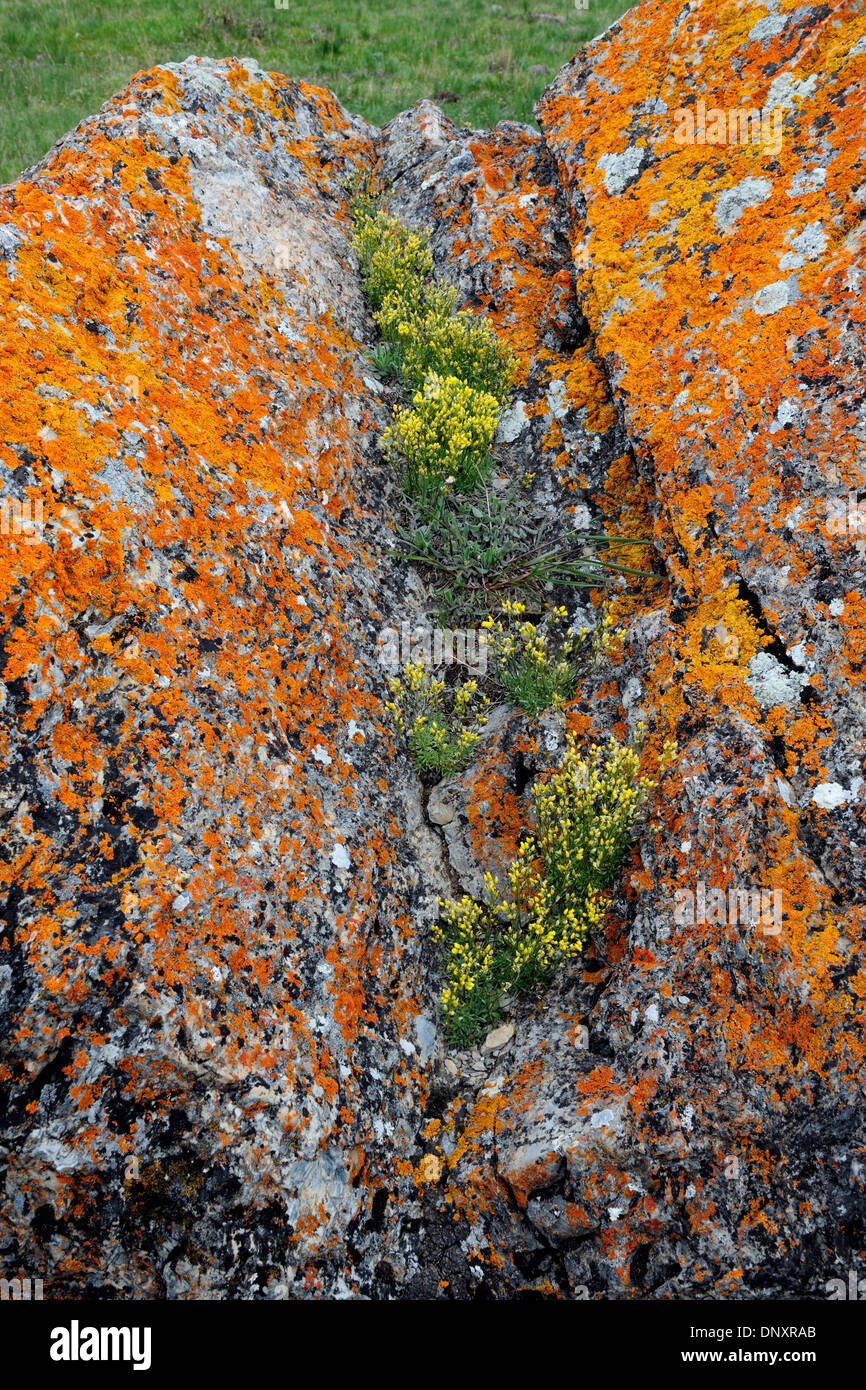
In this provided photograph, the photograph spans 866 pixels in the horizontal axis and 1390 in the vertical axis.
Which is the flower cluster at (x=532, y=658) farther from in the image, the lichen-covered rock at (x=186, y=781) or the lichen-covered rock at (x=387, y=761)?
the lichen-covered rock at (x=186, y=781)

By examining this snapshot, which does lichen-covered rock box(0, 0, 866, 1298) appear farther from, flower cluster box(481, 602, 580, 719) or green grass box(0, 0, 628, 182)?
green grass box(0, 0, 628, 182)

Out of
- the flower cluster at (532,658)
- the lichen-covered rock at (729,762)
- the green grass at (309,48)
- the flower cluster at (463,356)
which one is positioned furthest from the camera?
the green grass at (309,48)

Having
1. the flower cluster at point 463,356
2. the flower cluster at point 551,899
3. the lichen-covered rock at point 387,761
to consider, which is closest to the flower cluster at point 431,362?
the flower cluster at point 463,356

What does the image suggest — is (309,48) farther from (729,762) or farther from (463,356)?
(729,762)

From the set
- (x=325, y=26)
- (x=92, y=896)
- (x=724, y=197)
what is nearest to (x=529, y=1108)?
(x=92, y=896)

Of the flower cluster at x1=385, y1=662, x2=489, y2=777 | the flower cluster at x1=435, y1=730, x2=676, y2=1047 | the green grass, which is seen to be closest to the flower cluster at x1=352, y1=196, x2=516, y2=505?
the flower cluster at x1=385, y1=662, x2=489, y2=777

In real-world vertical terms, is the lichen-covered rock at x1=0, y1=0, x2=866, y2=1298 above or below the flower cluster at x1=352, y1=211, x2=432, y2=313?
below
